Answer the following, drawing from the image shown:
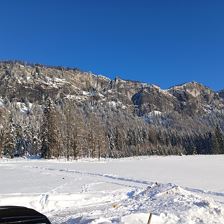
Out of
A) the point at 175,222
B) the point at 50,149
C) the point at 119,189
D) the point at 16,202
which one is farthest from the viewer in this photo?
the point at 50,149

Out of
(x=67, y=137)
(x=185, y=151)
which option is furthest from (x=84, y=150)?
(x=185, y=151)

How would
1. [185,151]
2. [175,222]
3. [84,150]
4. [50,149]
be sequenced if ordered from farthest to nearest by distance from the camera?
[185,151] < [84,150] < [50,149] < [175,222]

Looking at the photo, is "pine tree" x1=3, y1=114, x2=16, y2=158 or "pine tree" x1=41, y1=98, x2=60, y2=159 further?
"pine tree" x1=3, y1=114, x2=16, y2=158

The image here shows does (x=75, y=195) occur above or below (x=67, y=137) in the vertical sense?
below

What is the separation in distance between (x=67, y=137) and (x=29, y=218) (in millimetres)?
83264

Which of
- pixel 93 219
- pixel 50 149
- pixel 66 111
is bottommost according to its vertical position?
pixel 93 219

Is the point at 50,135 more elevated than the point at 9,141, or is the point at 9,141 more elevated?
the point at 50,135

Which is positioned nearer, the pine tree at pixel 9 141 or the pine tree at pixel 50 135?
the pine tree at pixel 50 135

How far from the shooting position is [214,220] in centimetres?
1024

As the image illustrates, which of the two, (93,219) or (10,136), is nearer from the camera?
(93,219)

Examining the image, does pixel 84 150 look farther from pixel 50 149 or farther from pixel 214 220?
pixel 214 220

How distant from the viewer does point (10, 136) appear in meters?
92.9

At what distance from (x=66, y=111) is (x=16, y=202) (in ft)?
250

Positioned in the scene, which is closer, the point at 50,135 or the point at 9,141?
the point at 50,135
